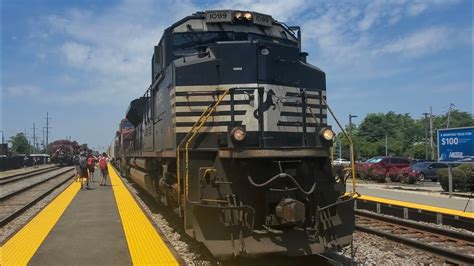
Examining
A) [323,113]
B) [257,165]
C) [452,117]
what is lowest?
[257,165]

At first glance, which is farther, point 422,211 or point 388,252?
point 422,211

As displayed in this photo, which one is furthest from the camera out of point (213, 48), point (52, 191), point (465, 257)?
point (52, 191)

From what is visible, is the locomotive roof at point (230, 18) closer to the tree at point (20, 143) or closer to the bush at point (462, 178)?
the bush at point (462, 178)

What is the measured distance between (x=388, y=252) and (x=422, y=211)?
444cm

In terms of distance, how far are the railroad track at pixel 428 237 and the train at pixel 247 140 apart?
2054 mm

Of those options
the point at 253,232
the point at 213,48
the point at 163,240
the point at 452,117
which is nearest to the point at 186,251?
the point at 163,240

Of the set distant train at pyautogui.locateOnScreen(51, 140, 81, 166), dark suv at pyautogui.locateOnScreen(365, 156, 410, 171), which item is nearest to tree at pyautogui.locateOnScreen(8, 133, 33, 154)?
distant train at pyautogui.locateOnScreen(51, 140, 81, 166)

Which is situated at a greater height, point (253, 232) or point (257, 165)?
point (257, 165)

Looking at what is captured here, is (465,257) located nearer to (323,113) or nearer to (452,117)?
(323,113)

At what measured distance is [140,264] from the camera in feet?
21.9

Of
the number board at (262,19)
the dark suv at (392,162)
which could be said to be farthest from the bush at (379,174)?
the number board at (262,19)

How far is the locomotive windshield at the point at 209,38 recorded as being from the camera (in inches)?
333

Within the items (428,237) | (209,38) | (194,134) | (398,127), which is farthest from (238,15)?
(398,127)

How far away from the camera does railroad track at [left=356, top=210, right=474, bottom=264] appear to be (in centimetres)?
767
